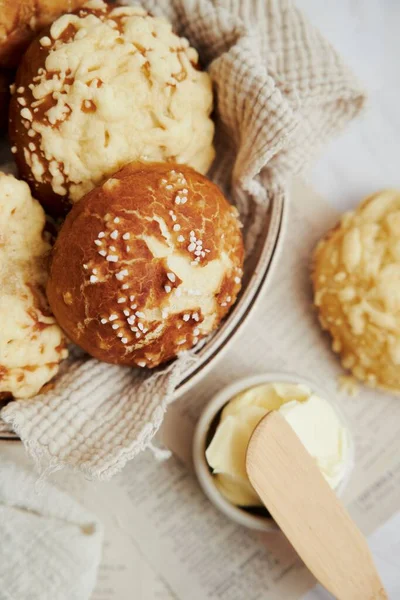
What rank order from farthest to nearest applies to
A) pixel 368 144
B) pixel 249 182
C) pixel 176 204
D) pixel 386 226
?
pixel 368 144 → pixel 386 226 → pixel 249 182 → pixel 176 204

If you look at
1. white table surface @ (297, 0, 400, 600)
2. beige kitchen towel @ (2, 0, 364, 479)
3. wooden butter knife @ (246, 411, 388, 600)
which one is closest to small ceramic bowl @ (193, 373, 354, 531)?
wooden butter knife @ (246, 411, 388, 600)

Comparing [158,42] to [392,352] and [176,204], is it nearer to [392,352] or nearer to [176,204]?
[176,204]

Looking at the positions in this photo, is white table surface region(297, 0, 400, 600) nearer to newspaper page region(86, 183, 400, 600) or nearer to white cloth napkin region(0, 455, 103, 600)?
newspaper page region(86, 183, 400, 600)

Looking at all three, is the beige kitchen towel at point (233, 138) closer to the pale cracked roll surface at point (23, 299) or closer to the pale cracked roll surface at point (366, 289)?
the pale cracked roll surface at point (23, 299)

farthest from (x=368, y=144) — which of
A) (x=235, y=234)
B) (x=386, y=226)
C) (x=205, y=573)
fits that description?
(x=205, y=573)

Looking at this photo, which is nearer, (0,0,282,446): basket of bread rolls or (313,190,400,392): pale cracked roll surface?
(0,0,282,446): basket of bread rolls

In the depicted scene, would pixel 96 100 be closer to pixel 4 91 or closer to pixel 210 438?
pixel 4 91

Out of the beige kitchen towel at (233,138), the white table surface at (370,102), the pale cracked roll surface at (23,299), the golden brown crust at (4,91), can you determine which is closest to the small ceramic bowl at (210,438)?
the beige kitchen towel at (233,138)
